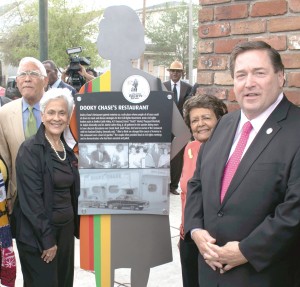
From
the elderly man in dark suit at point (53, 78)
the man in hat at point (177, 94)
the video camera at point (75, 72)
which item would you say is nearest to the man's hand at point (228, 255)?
the man in hat at point (177, 94)

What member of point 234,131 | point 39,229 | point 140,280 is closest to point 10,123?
point 39,229

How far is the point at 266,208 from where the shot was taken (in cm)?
182

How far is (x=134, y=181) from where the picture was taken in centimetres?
266

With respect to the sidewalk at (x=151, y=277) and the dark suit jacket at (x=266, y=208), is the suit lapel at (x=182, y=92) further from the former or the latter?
the dark suit jacket at (x=266, y=208)

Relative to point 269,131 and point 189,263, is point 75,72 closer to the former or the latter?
point 189,263

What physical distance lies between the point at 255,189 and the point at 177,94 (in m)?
4.98

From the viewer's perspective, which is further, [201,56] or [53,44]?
[53,44]

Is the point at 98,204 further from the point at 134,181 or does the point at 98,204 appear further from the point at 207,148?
the point at 207,148

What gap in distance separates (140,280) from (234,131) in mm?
1256

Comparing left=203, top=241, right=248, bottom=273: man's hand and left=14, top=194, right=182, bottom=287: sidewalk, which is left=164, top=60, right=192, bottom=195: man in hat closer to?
left=14, top=194, right=182, bottom=287: sidewalk

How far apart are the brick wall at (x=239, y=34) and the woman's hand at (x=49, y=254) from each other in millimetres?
1431

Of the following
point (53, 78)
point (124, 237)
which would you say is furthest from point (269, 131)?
point (53, 78)

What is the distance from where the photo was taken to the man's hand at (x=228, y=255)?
6.08 ft

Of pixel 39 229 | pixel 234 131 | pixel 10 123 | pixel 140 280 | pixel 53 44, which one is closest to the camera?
pixel 234 131
